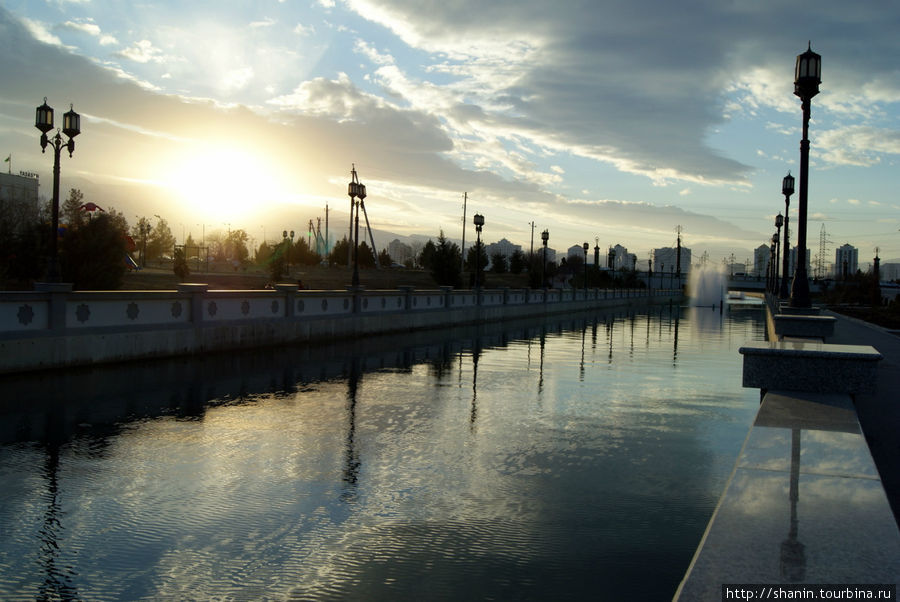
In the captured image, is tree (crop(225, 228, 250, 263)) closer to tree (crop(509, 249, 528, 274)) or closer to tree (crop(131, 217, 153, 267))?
tree (crop(131, 217, 153, 267))

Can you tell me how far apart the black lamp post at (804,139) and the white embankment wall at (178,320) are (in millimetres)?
14154

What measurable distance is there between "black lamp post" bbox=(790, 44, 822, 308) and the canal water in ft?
14.2

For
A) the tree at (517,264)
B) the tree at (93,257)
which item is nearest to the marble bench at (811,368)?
the tree at (93,257)

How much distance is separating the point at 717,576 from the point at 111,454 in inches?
266

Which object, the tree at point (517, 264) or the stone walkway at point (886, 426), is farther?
the tree at point (517, 264)

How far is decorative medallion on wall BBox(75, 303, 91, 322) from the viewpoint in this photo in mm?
15531

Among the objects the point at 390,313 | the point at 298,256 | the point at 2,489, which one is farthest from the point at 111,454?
the point at 298,256

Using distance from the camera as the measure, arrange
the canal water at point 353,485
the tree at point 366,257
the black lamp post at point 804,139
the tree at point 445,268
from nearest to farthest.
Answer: the canal water at point 353,485 < the black lamp post at point 804,139 < the tree at point 445,268 < the tree at point 366,257

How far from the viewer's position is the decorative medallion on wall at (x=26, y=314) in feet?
46.6

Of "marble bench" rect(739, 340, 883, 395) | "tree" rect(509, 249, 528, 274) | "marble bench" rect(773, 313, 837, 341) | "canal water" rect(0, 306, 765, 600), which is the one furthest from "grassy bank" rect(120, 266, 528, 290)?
"marble bench" rect(739, 340, 883, 395)

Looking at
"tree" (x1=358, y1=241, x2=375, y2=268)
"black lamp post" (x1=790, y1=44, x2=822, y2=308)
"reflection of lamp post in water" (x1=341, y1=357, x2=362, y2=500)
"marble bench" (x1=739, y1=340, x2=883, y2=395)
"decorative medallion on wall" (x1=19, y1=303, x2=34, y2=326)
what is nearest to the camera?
"reflection of lamp post in water" (x1=341, y1=357, x2=362, y2=500)

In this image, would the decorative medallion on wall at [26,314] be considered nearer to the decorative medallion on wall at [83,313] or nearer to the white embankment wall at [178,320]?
the white embankment wall at [178,320]

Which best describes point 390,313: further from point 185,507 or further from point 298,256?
point 298,256

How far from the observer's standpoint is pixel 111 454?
8008 mm
